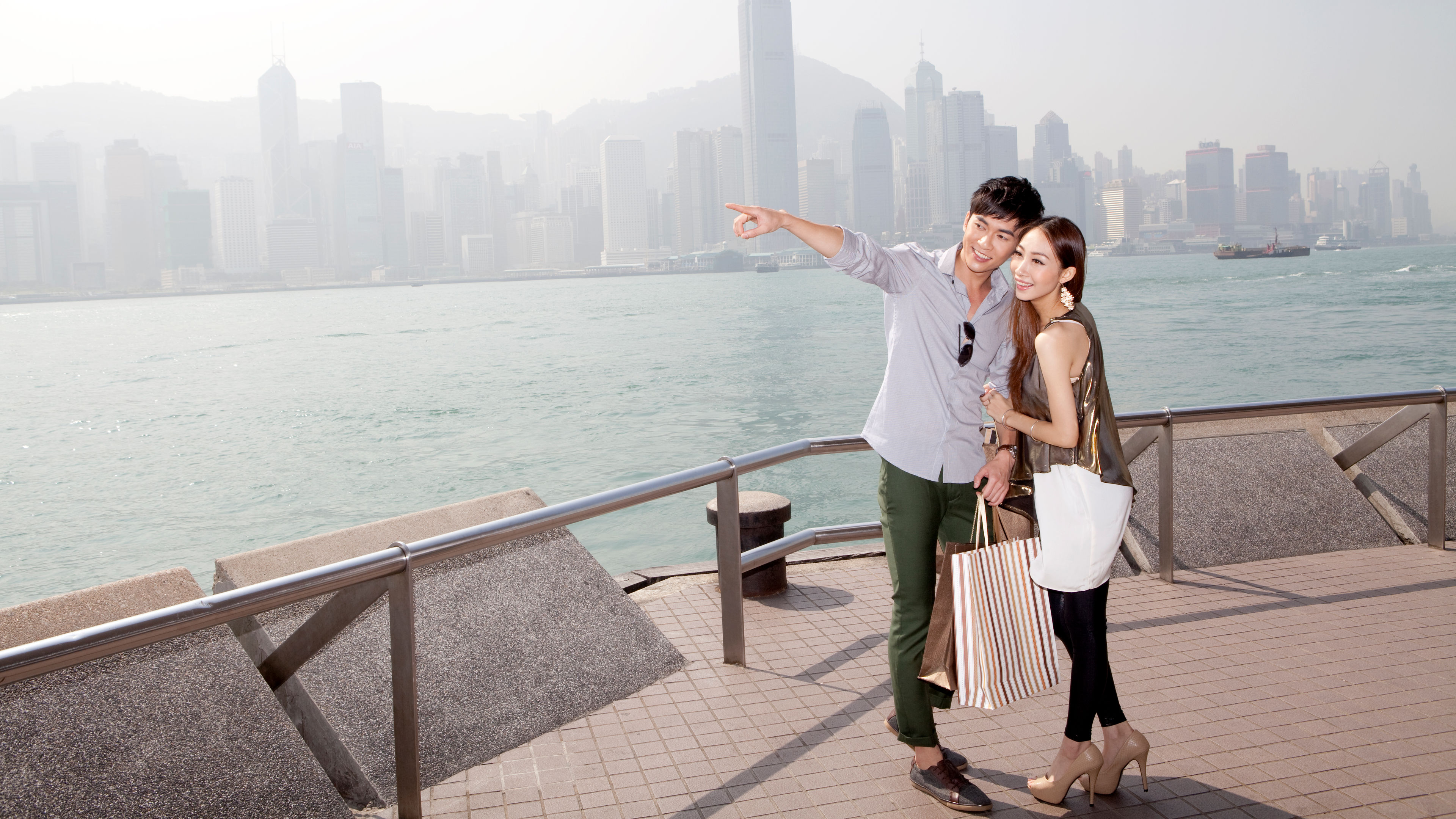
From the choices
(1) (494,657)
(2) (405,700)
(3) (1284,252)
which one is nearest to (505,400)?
(1) (494,657)

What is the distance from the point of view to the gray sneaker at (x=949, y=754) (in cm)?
296

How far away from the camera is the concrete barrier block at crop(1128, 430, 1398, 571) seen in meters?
5.16

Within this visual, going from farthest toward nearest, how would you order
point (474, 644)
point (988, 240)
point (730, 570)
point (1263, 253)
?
point (1263, 253)
point (730, 570)
point (474, 644)
point (988, 240)

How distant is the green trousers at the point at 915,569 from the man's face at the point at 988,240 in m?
0.59

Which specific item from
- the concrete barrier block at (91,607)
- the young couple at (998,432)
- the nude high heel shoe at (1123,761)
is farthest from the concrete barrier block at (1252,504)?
the concrete barrier block at (91,607)

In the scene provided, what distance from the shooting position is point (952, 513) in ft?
9.59

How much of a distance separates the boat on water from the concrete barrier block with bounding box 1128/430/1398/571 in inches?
5514

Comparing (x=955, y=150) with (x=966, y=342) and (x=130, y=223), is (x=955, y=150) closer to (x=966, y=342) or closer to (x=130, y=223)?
(x=130, y=223)

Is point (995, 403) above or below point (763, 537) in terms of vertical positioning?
above

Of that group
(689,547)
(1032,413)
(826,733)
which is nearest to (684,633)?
(826,733)

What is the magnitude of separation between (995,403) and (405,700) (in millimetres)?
1738

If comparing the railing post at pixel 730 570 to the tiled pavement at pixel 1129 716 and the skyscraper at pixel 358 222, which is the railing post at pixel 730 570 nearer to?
the tiled pavement at pixel 1129 716

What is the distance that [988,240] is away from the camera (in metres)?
2.72

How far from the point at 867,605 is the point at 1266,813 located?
2.12 metres
